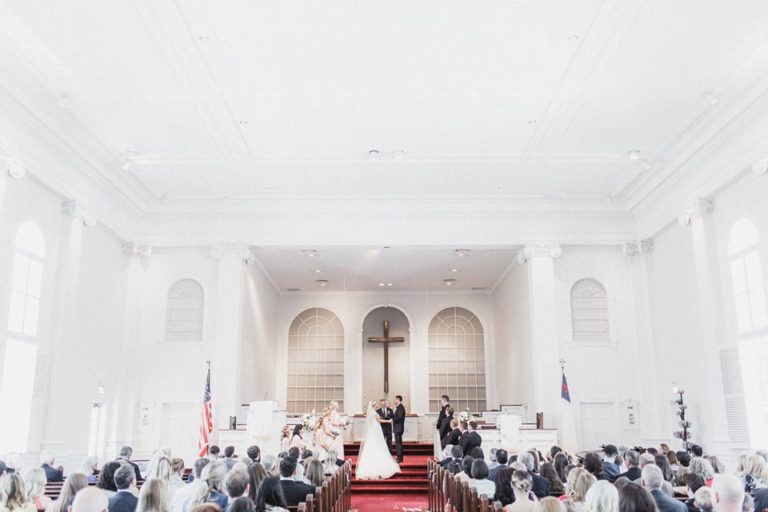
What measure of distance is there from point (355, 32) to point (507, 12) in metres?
1.96

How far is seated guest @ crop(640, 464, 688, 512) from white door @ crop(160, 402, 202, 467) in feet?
36.5

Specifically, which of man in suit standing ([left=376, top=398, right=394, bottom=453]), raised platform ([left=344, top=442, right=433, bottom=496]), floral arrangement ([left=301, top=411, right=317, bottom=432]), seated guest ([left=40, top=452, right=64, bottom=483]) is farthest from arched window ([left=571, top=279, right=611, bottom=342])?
seated guest ([left=40, top=452, right=64, bottom=483])

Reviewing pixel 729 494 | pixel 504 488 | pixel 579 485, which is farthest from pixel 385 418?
pixel 729 494

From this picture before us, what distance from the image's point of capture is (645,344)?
1449 cm

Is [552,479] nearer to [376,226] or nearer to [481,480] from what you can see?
[481,480]

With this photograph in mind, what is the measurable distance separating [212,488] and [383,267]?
12903 mm

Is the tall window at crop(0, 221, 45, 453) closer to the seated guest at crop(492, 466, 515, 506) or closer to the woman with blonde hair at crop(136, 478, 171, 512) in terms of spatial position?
the woman with blonde hair at crop(136, 478, 171, 512)

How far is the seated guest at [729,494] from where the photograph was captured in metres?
4.17

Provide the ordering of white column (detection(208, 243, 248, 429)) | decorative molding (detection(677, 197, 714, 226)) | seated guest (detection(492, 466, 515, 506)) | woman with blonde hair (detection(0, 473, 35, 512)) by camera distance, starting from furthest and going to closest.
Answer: white column (detection(208, 243, 248, 429))
decorative molding (detection(677, 197, 714, 226))
seated guest (detection(492, 466, 515, 506))
woman with blonde hair (detection(0, 473, 35, 512))

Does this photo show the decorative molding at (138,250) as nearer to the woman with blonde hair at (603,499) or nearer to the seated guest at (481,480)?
the seated guest at (481,480)

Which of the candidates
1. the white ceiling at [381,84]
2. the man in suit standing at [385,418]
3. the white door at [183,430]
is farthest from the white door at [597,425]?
the white door at [183,430]

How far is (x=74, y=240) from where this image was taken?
11703mm

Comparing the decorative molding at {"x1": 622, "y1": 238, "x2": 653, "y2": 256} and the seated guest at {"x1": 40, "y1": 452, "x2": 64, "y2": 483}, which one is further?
the decorative molding at {"x1": 622, "y1": 238, "x2": 653, "y2": 256}

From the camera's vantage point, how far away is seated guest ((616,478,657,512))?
343cm
